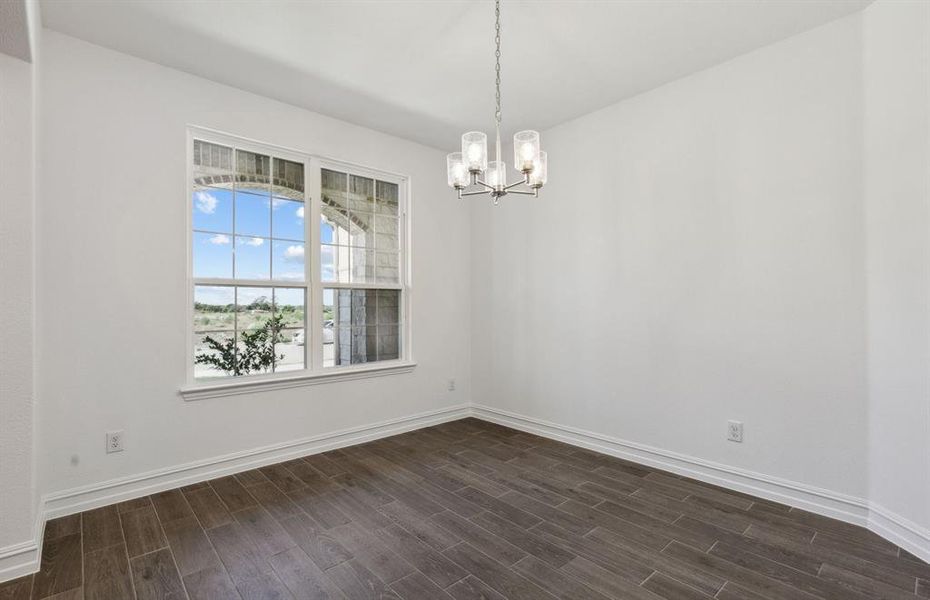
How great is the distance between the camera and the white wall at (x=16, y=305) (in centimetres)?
204

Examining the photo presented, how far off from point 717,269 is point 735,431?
1114 mm

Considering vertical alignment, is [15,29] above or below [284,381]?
above

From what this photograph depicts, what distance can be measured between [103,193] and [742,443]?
4.49m

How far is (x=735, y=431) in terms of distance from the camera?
3.02 m

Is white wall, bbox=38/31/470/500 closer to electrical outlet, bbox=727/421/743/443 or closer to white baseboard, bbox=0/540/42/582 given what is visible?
white baseboard, bbox=0/540/42/582

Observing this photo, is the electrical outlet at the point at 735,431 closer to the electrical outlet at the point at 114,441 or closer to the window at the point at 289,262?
the window at the point at 289,262

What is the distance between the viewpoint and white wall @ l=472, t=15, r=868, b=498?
8.64 feet

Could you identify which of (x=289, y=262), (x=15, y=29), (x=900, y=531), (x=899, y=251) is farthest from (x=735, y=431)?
(x=15, y=29)

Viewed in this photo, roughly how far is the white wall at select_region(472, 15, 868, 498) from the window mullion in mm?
1958

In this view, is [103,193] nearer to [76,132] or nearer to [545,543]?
[76,132]

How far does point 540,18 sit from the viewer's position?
2.60 m

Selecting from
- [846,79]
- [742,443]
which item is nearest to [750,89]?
[846,79]

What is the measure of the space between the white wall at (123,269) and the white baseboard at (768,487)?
2.47 m

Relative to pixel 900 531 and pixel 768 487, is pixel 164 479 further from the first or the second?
→ pixel 900 531
